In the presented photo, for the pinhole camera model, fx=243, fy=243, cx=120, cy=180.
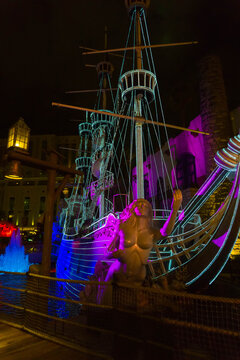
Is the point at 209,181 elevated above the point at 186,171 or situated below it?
below

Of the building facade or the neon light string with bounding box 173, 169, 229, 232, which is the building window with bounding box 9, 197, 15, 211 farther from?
the neon light string with bounding box 173, 169, 229, 232

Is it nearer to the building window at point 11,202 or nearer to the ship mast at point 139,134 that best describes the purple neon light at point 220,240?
the ship mast at point 139,134

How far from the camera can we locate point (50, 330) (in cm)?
378

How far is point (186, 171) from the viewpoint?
15.2m

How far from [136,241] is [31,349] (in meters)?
2.27

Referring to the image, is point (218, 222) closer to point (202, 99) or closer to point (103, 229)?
point (103, 229)

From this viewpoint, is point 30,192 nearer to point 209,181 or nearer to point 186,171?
point 186,171

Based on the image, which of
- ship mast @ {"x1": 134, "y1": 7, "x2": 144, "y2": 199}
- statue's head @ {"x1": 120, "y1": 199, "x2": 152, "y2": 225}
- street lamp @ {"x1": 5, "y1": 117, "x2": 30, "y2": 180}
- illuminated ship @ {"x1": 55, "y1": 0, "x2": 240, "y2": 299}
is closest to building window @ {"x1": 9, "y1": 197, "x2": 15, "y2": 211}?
illuminated ship @ {"x1": 55, "y1": 0, "x2": 240, "y2": 299}

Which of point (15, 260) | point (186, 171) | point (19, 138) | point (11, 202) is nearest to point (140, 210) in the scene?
point (19, 138)

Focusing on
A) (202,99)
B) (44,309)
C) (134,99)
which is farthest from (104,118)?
(44,309)

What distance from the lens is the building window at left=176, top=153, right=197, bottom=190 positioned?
1485 cm

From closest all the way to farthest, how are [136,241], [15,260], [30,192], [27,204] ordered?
1. [136,241]
2. [15,260]
3. [27,204]
4. [30,192]

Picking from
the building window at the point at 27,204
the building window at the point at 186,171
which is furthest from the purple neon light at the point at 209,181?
the building window at the point at 27,204

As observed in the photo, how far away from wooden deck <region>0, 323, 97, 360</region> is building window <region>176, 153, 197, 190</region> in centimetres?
1227
